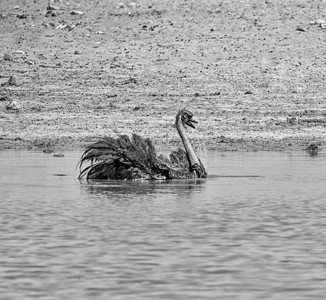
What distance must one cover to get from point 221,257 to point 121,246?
1067 mm

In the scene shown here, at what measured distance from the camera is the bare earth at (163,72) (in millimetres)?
24969

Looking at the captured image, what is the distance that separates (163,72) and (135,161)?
602 inches

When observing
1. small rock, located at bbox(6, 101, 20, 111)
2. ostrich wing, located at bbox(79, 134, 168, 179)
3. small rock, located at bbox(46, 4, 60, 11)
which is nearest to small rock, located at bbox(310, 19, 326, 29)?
small rock, located at bbox(46, 4, 60, 11)

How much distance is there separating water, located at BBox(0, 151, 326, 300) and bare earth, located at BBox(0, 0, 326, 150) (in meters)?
6.74

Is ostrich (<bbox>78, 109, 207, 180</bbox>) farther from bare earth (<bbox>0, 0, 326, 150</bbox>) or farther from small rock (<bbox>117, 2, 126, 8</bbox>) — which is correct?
small rock (<bbox>117, 2, 126, 8</bbox>)

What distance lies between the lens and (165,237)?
37.0ft

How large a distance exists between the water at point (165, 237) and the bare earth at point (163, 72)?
22.1ft

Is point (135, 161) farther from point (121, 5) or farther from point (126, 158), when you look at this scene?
point (121, 5)

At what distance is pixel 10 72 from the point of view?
102 feet

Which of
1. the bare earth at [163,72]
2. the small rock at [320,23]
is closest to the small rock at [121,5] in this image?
the bare earth at [163,72]

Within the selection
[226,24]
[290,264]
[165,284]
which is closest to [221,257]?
[290,264]

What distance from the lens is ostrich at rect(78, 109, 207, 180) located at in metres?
16.0

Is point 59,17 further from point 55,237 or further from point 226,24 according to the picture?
point 55,237

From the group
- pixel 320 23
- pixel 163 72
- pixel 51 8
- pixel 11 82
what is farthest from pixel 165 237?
pixel 51 8
